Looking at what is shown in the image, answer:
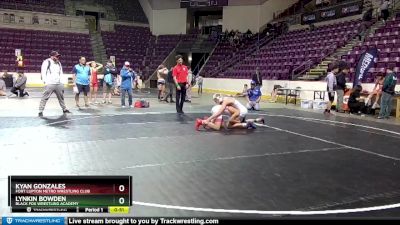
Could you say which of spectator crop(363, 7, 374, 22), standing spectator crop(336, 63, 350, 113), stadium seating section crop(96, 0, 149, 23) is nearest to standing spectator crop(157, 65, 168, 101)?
standing spectator crop(336, 63, 350, 113)

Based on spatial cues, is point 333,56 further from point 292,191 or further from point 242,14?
point 292,191

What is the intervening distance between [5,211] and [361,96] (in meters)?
13.4

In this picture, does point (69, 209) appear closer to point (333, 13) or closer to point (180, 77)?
point (180, 77)

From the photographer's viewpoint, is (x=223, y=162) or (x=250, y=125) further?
(x=250, y=125)

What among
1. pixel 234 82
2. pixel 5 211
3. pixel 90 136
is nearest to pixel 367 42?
pixel 234 82

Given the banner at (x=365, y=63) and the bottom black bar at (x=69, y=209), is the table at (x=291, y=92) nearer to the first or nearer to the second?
the banner at (x=365, y=63)

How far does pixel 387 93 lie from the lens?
12.4m

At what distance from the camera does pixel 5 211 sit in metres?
3.64

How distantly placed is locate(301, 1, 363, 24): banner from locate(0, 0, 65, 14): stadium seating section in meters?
20.1

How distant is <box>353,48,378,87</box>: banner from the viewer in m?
14.9

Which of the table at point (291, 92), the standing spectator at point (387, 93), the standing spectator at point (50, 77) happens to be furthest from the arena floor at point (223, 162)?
the table at point (291, 92)

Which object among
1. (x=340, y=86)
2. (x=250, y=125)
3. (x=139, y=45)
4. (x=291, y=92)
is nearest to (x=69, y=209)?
(x=250, y=125)

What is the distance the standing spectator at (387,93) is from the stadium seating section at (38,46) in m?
23.2

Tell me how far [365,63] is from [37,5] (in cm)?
2736
